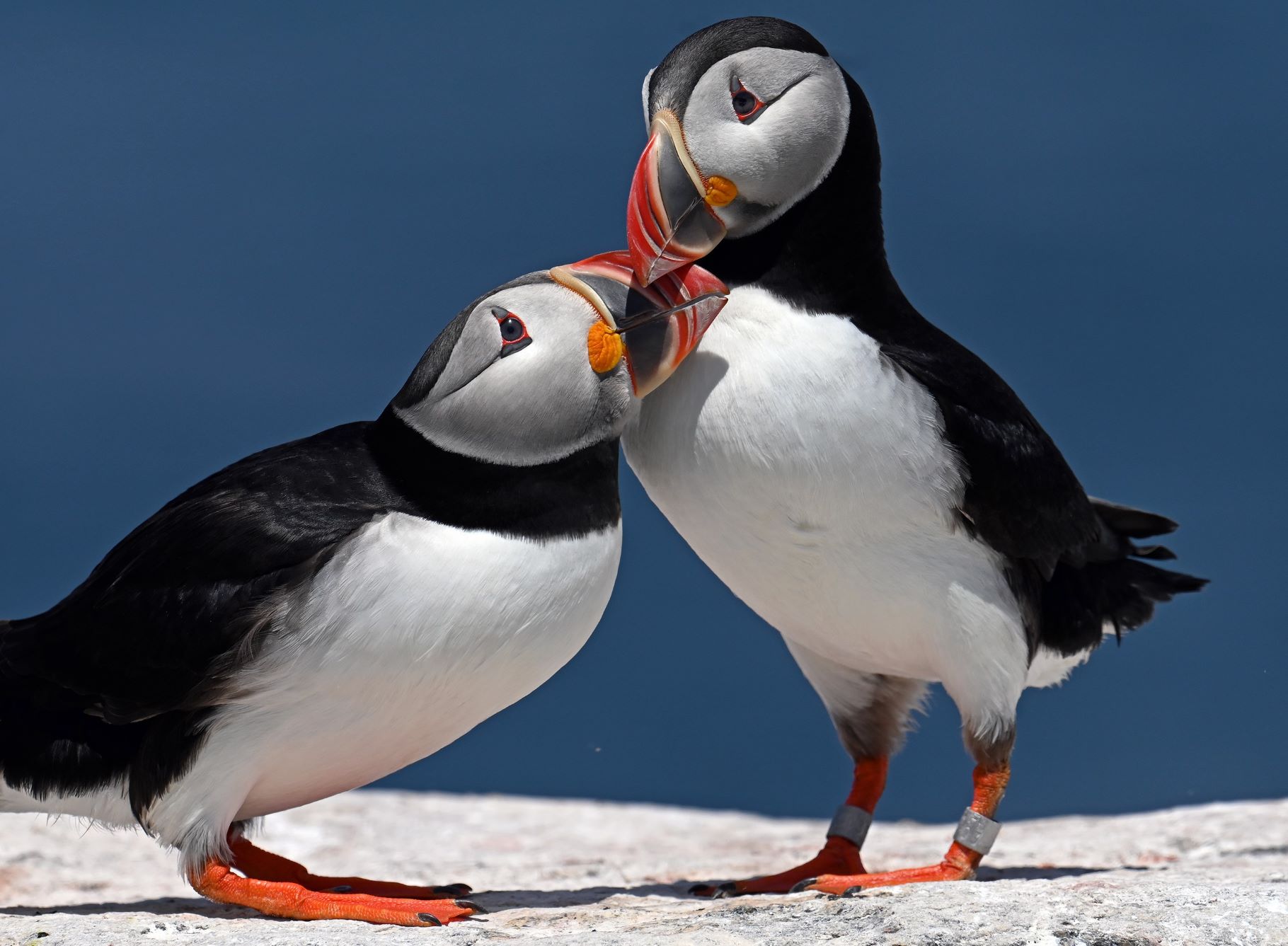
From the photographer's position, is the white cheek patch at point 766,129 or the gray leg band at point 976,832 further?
the gray leg band at point 976,832

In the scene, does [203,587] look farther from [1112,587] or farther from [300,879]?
[1112,587]

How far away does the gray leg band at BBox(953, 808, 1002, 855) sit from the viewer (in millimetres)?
4090

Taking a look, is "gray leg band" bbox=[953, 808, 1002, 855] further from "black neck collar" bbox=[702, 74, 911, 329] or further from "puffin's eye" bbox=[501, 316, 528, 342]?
"puffin's eye" bbox=[501, 316, 528, 342]

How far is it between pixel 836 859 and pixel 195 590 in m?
2.00

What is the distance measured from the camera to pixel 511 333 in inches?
142

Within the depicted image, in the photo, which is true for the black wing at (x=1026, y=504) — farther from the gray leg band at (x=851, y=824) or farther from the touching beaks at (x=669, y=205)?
the gray leg band at (x=851, y=824)

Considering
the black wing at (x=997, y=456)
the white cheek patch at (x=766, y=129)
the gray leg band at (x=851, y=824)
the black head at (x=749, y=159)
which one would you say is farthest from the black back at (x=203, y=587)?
the gray leg band at (x=851, y=824)

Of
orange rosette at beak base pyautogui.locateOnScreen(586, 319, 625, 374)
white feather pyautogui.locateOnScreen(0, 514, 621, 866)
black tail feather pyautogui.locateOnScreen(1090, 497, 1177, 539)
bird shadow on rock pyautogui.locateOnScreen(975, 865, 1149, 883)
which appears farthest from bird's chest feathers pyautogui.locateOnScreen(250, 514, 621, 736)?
Result: black tail feather pyautogui.locateOnScreen(1090, 497, 1177, 539)

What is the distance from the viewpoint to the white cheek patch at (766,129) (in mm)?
3824

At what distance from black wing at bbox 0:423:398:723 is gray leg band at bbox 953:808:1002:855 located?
1.73 m

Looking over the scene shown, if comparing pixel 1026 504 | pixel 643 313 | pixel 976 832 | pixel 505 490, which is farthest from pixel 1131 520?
pixel 505 490

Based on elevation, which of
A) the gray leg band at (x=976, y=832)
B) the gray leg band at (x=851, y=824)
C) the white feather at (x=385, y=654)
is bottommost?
the gray leg band at (x=851, y=824)

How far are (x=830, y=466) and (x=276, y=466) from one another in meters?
1.33

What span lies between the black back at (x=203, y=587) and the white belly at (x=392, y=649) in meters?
0.05
